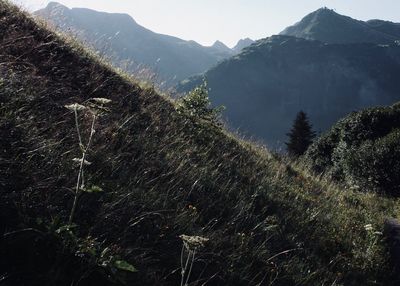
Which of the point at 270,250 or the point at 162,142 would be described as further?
the point at 162,142

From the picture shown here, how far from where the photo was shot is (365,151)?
60.1ft

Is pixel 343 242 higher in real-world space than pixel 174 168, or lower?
lower

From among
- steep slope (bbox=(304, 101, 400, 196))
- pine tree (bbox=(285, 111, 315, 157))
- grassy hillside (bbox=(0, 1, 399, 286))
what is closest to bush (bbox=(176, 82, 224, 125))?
grassy hillside (bbox=(0, 1, 399, 286))

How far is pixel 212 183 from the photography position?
655 centimetres

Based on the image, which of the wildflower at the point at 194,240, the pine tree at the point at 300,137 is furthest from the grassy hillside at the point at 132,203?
the pine tree at the point at 300,137

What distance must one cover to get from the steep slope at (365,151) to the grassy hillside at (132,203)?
8.04m

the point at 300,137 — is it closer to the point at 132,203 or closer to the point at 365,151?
the point at 365,151

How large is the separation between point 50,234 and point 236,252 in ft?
7.76

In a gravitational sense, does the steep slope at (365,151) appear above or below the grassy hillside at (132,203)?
below

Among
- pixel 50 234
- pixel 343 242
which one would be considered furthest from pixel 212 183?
pixel 50 234

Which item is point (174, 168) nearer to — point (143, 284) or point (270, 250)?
point (270, 250)

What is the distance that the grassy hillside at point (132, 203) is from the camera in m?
3.27

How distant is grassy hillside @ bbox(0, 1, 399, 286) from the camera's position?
327 centimetres

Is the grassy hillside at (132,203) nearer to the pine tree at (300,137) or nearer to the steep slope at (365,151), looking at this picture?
the steep slope at (365,151)
